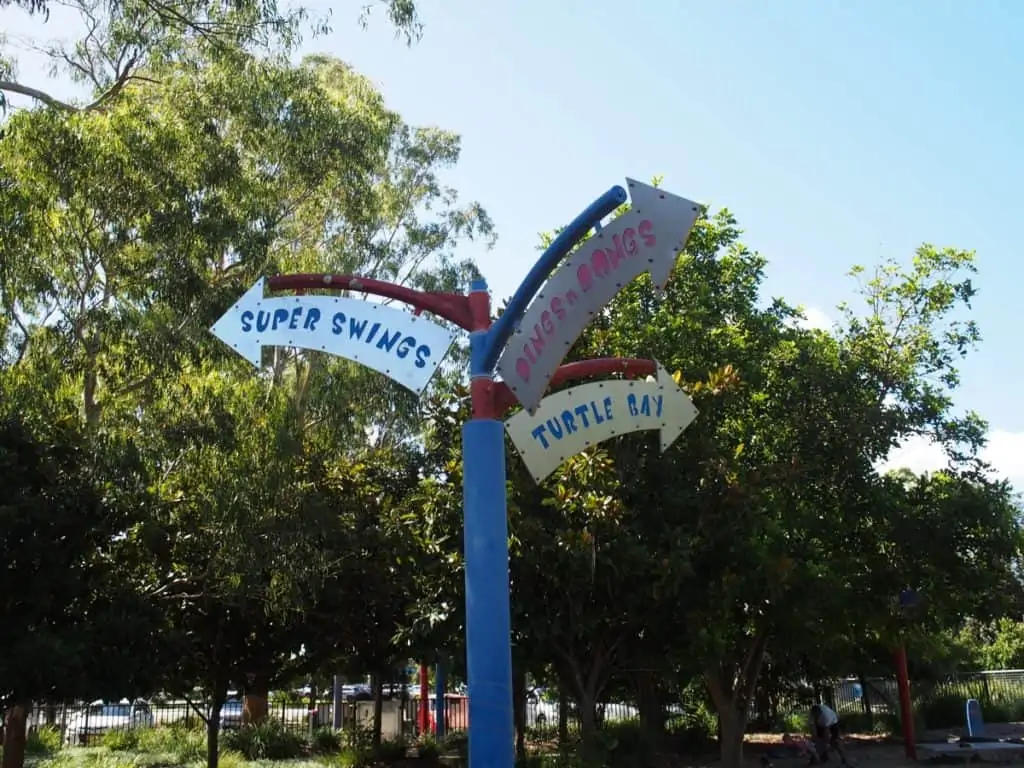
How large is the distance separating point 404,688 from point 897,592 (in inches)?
539

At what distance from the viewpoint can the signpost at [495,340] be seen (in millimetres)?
6695

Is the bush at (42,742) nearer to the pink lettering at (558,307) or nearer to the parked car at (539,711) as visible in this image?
the parked car at (539,711)

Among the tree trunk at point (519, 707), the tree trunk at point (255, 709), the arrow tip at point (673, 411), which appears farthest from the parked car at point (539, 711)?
the arrow tip at point (673, 411)

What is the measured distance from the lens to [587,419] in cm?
780

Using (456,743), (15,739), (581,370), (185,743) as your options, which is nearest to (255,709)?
(185,743)

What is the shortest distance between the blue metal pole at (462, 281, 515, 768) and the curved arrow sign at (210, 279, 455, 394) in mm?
717

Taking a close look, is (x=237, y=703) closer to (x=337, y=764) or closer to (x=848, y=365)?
(x=337, y=764)

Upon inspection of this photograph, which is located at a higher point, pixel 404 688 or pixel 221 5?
pixel 221 5

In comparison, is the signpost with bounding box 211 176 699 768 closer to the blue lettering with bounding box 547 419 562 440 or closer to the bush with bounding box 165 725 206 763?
the blue lettering with bounding box 547 419 562 440

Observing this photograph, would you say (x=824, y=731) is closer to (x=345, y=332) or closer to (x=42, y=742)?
(x=345, y=332)

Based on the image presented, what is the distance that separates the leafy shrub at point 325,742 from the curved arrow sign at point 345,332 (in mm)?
15165

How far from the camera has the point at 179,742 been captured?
2089 cm

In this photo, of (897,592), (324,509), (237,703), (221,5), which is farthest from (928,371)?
(237,703)

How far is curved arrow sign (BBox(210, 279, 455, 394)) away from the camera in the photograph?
708cm
